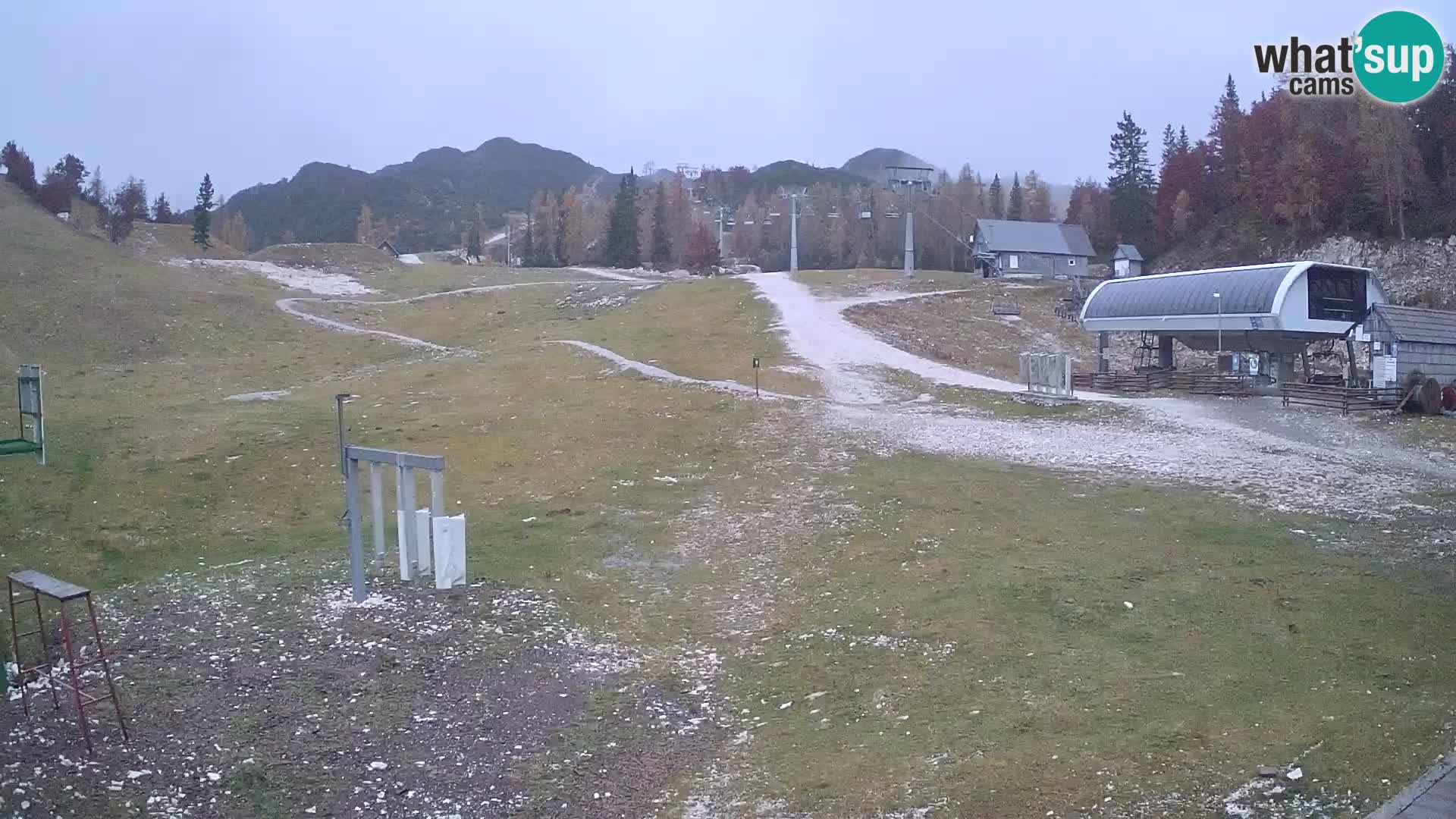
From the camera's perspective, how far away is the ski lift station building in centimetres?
4397

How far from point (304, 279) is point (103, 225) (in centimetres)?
2355

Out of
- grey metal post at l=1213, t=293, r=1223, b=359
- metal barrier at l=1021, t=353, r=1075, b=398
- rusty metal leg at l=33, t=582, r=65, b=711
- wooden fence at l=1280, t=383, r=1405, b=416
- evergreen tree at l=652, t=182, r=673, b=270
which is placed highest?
evergreen tree at l=652, t=182, r=673, b=270

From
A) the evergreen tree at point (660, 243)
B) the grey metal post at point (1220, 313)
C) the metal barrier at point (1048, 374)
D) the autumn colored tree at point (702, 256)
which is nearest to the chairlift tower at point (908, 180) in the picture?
the autumn colored tree at point (702, 256)

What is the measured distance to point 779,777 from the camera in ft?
36.2

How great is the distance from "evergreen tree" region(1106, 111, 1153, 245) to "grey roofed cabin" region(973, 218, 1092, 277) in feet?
43.5

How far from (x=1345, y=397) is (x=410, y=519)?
3146 centimetres

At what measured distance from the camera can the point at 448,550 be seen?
16.1m

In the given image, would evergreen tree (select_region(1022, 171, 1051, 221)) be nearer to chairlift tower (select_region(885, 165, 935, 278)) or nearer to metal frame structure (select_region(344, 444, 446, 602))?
chairlift tower (select_region(885, 165, 935, 278))

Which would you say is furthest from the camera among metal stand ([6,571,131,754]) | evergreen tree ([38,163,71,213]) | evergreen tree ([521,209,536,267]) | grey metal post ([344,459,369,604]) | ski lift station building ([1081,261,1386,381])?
evergreen tree ([521,209,536,267])

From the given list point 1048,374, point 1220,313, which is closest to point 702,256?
point 1220,313

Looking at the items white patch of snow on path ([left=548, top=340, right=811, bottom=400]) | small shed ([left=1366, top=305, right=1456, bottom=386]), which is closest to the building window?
small shed ([left=1366, top=305, right=1456, bottom=386])

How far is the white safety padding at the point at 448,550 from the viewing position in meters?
16.0

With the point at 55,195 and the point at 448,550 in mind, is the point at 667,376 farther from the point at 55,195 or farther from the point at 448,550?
the point at 55,195

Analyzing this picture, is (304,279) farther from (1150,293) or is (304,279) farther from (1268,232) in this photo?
(1268,232)
